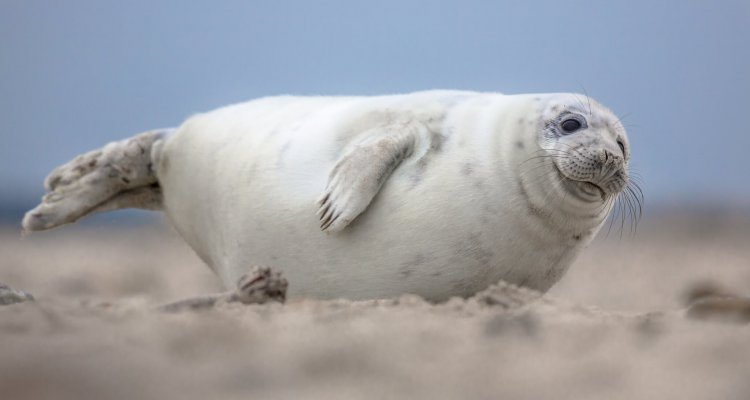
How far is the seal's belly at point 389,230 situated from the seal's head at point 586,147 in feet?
0.58

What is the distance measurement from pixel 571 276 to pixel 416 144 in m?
1.89

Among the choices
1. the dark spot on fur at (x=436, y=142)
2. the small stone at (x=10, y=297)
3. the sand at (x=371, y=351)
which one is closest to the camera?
the sand at (x=371, y=351)

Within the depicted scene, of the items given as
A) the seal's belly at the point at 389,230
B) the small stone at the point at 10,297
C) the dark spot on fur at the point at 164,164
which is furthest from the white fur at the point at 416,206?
the small stone at the point at 10,297

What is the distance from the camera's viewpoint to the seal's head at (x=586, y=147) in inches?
103

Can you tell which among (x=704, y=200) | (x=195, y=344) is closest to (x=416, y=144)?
(x=195, y=344)

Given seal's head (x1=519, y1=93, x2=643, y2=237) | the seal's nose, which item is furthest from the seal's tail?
the seal's nose

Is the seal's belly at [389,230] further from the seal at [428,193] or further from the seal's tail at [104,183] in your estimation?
the seal's tail at [104,183]

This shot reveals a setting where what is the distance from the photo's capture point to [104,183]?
3756 mm

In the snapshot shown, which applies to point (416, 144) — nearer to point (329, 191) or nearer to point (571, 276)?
point (329, 191)

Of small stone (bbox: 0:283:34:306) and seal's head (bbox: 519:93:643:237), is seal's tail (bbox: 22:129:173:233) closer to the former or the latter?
small stone (bbox: 0:283:34:306)

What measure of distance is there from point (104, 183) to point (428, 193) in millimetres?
1626

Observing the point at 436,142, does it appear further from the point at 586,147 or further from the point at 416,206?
the point at 586,147

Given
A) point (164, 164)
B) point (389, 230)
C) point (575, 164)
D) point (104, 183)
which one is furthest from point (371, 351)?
point (104, 183)

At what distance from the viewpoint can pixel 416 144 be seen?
283 cm
